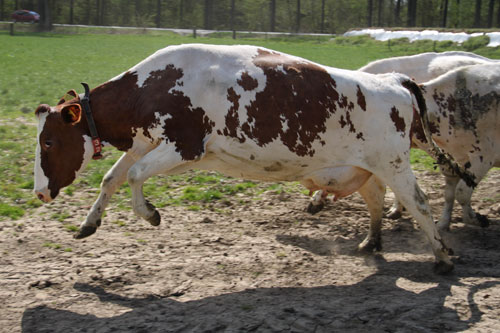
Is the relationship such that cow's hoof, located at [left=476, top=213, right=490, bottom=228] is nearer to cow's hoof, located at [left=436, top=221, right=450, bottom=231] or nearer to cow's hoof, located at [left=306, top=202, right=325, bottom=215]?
cow's hoof, located at [left=436, top=221, right=450, bottom=231]

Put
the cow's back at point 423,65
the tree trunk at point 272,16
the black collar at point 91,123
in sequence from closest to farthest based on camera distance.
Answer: the black collar at point 91,123 < the cow's back at point 423,65 < the tree trunk at point 272,16

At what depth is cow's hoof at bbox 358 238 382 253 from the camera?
6.79 metres

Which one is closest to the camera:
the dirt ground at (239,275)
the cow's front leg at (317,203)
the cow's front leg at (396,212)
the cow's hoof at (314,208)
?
the dirt ground at (239,275)

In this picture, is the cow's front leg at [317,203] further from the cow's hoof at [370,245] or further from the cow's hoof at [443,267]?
the cow's hoof at [443,267]

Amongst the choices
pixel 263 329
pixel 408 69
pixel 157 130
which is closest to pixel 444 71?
pixel 408 69

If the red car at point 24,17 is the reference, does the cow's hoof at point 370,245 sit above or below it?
below

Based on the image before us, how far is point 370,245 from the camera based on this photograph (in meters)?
6.81

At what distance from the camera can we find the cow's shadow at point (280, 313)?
4629 millimetres

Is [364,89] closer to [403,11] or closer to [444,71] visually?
[444,71]

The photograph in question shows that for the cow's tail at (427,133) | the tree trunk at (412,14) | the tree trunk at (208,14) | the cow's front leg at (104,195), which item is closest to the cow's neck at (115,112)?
the cow's front leg at (104,195)

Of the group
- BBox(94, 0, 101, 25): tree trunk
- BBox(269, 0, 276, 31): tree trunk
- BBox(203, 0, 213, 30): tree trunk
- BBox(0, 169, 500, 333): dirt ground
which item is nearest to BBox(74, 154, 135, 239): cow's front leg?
BBox(0, 169, 500, 333): dirt ground

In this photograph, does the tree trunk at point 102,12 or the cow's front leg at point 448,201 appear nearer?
the cow's front leg at point 448,201

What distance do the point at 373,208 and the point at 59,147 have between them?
Result: 11.0ft

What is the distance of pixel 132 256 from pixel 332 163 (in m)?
2.18
